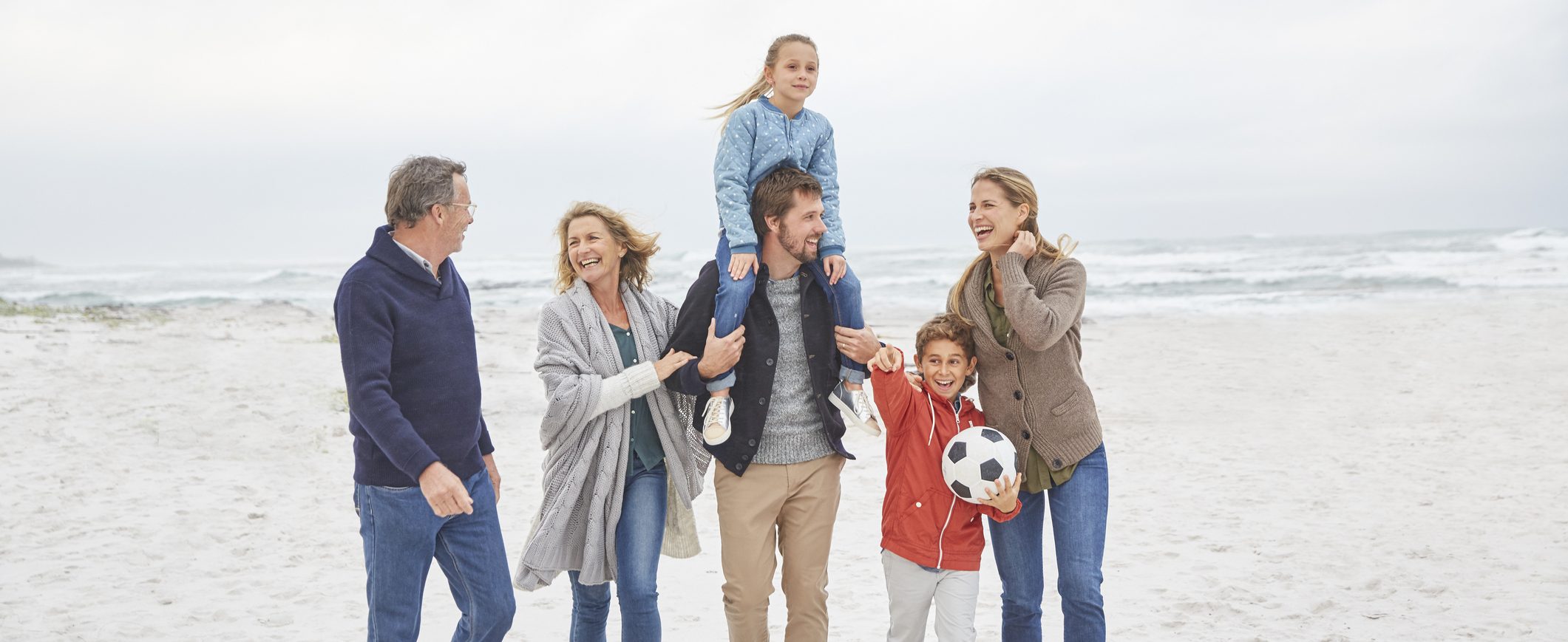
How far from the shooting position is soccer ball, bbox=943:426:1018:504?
3277 mm

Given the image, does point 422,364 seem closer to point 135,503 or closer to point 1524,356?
point 135,503

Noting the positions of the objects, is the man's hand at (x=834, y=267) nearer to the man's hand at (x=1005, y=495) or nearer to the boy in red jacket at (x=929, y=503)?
the boy in red jacket at (x=929, y=503)

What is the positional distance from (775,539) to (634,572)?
52 centimetres

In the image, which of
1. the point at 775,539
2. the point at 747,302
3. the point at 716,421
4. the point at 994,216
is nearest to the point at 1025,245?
the point at 994,216

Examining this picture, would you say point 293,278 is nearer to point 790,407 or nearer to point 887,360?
point 790,407

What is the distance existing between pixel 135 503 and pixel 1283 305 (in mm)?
23308

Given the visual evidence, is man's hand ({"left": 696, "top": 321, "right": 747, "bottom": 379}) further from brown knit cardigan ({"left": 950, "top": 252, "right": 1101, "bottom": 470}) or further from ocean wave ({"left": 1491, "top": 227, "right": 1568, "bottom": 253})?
ocean wave ({"left": 1491, "top": 227, "right": 1568, "bottom": 253})

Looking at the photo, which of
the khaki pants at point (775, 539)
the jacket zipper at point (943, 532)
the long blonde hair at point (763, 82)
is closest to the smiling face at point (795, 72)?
the long blonde hair at point (763, 82)

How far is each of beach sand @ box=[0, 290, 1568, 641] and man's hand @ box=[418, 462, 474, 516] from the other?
7.24ft

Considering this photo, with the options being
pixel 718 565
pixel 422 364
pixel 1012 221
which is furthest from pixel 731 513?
pixel 718 565

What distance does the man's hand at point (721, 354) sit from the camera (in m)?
3.38

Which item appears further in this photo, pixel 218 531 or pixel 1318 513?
pixel 1318 513

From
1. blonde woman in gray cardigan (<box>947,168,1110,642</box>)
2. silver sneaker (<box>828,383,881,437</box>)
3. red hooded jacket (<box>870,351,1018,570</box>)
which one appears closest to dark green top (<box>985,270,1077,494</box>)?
blonde woman in gray cardigan (<box>947,168,1110,642</box>)

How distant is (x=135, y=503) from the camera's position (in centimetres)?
696
